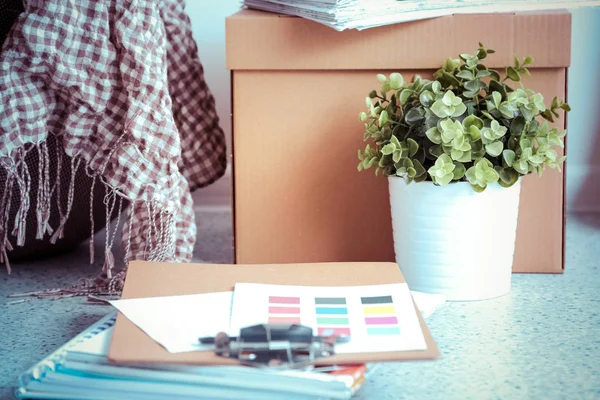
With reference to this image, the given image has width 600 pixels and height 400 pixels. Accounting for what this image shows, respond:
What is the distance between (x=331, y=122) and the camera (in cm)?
115

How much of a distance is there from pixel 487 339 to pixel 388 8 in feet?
1.66

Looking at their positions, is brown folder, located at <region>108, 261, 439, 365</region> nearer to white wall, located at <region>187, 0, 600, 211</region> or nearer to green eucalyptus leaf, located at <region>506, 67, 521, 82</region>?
green eucalyptus leaf, located at <region>506, 67, 521, 82</region>

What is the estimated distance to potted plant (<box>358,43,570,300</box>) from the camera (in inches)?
38.4

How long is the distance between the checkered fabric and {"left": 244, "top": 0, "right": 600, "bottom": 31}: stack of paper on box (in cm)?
23

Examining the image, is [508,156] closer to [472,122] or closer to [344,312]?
[472,122]

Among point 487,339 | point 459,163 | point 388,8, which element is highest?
point 388,8

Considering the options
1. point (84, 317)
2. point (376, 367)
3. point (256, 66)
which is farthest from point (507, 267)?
point (84, 317)

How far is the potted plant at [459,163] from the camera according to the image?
3.20ft

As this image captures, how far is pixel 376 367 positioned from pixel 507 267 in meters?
0.36

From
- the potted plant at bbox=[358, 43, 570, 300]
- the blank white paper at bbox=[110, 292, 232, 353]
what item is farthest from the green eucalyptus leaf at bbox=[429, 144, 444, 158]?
the blank white paper at bbox=[110, 292, 232, 353]

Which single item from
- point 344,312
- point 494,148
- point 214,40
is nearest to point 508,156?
point 494,148

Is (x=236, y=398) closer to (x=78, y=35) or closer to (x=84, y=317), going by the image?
(x=84, y=317)

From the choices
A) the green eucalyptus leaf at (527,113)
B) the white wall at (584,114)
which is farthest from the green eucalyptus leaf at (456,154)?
the white wall at (584,114)

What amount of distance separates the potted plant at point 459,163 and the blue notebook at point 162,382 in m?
0.38
